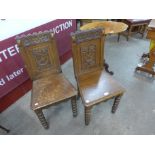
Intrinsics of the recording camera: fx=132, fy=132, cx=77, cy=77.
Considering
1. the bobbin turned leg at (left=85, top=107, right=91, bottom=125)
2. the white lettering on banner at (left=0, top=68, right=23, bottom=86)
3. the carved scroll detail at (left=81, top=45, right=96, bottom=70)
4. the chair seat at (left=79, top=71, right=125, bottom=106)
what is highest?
the carved scroll detail at (left=81, top=45, right=96, bottom=70)

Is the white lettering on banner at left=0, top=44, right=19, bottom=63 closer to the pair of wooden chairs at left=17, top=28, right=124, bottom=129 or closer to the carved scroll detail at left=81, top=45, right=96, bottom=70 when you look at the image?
the pair of wooden chairs at left=17, top=28, right=124, bottom=129

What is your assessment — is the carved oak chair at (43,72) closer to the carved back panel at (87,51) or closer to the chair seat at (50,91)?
the chair seat at (50,91)

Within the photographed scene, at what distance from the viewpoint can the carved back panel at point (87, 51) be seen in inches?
53.2

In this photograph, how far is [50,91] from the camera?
1414mm

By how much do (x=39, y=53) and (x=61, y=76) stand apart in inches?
14.5

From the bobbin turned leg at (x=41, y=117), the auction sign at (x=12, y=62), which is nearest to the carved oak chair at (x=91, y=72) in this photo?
the bobbin turned leg at (x=41, y=117)

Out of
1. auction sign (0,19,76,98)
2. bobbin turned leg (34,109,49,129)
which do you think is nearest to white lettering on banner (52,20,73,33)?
auction sign (0,19,76,98)

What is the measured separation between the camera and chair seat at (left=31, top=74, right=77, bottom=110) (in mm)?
1321

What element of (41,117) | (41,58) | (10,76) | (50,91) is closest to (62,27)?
(41,58)

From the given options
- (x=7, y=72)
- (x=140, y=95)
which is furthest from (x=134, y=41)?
(x=7, y=72)

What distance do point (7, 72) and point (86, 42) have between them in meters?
1.07

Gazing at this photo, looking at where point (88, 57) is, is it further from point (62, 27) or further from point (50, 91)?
point (62, 27)

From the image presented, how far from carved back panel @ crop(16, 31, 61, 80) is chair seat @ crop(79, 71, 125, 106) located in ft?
1.36

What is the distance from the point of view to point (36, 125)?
167 cm
